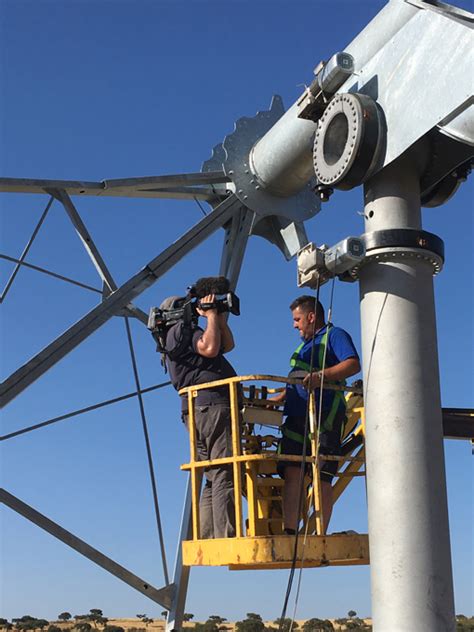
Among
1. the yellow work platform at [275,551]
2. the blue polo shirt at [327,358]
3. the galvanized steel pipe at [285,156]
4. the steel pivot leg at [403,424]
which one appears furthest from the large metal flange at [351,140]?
the yellow work platform at [275,551]

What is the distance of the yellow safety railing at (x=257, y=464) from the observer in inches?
242

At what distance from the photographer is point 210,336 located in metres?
6.73

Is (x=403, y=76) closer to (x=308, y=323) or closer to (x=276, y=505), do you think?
(x=308, y=323)

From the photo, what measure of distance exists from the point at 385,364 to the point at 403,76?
5.65 ft

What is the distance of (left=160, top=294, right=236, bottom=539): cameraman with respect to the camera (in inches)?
254

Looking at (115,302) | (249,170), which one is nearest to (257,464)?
(115,302)

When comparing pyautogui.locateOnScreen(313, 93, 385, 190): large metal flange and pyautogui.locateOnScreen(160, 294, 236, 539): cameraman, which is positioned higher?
pyautogui.locateOnScreen(313, 93, 385, 190): large metal flange

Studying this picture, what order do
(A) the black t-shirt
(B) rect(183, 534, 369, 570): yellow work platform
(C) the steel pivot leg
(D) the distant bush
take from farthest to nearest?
1. (D) the distant bush
2. (A) the black t-shirt
3. (B) rect(183, 534, 369, 570): yellow work platform
4. (C) the steel pivot leg

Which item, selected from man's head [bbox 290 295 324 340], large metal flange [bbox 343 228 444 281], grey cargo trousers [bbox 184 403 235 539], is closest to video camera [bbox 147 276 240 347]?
man's head [bbox 290 295 324 340]

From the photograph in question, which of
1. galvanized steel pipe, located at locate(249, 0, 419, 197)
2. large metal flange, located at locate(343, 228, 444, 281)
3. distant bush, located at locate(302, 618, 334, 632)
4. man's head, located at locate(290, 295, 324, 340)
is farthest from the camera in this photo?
distant bush, located at locate(302, 618, 334, 632)

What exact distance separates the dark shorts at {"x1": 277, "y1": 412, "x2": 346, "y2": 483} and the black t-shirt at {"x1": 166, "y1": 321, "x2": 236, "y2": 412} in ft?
2.18

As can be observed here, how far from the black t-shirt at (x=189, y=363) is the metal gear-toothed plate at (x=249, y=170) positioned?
380 cm

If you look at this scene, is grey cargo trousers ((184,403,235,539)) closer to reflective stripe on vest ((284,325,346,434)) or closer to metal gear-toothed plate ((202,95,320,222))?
reflective stripe on vest ((284,325,346,434))

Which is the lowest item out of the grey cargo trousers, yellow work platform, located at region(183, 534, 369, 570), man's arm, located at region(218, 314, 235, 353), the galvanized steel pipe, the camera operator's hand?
yellow work platform, located at region(183, 534, 369, 570)
